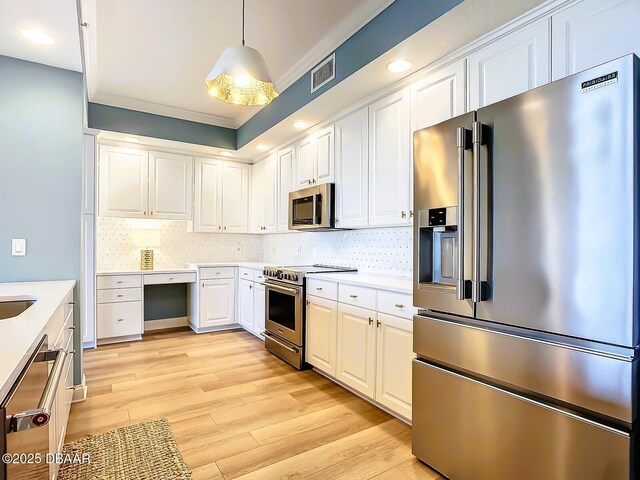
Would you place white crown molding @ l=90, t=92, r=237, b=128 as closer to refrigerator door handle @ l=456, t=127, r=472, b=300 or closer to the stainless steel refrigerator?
the stainless steel refrigerator

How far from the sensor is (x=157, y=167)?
4637 millimetres

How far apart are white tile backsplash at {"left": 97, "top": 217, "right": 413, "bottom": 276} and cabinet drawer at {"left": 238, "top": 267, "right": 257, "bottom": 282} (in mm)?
582

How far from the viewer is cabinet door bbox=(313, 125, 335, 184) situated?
3510mm

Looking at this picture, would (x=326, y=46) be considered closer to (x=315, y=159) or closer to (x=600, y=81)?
(x=315, y=159)

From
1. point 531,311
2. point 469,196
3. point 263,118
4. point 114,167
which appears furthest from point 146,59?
point 531,311

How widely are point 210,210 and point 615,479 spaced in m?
4.70

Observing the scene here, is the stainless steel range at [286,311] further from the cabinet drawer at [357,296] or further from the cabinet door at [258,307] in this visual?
the cabinet drawer at [357,296]

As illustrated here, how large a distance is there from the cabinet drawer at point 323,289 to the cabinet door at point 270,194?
5.05 ft

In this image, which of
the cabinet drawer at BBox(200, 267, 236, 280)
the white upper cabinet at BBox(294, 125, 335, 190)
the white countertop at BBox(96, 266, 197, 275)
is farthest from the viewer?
the cabinet drawer at BBox(200, 267, 236, 280)

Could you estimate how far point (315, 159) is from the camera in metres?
3.77

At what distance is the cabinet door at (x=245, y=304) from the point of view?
449 cm

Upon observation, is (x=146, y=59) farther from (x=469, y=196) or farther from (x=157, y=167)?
(x=469, y=196)

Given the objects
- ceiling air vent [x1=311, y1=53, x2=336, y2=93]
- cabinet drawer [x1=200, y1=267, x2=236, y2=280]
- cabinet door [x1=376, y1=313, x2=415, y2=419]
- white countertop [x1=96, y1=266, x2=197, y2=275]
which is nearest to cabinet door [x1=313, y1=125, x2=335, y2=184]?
ceiling air vent [x1=311, y1=53, x2=336, y2=93]

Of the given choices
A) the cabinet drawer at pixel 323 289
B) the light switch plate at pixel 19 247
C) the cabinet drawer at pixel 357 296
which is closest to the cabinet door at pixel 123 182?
the light switch plate at pixel 19 247
